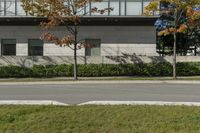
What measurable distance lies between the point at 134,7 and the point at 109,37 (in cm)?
318

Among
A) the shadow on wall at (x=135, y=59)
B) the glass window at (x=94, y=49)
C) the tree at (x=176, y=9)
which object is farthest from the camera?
the glass window at (x=94, y=49)

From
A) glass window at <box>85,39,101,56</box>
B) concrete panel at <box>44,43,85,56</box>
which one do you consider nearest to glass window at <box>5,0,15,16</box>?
concrete panel at <box>44,43,85,56</box>

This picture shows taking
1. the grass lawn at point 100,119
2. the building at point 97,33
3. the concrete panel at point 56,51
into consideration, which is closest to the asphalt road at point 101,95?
the grass lawn at point 100,119

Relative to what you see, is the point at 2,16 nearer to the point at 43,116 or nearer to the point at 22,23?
the point at 22,23

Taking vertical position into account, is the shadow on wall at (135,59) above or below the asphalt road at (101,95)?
above

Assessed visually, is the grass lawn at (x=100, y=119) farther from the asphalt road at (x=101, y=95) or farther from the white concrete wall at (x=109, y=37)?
the white concrete wall at (x=109, y=37)

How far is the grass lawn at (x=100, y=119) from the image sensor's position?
9172 mm

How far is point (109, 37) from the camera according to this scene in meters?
37.8

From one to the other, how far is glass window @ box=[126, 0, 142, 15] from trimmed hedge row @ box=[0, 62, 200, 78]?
5232mm

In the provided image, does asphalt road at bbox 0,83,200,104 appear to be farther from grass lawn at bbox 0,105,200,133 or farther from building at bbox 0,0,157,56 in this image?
building at bbox 0,0,157,56

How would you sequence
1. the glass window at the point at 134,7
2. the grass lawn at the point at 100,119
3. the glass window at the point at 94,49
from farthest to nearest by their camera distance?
the glass window at the point at 94,49
the glass window at the point at 134,7
the grass lawn at the point at 100,119

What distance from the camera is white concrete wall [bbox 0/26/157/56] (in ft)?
123

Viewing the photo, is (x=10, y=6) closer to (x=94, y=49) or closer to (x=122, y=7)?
(x=94, y=49)

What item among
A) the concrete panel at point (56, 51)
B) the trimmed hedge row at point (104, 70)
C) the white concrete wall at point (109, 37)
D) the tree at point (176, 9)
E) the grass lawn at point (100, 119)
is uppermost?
the tree at point (176, 9)
